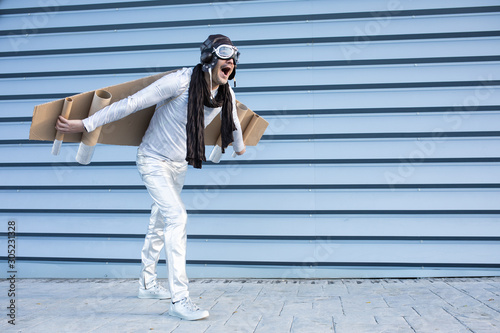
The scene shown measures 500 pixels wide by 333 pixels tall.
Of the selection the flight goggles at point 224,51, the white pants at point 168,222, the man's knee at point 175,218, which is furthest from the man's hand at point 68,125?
the flight goggles at point 224,51

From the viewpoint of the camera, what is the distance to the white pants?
13.9 feet

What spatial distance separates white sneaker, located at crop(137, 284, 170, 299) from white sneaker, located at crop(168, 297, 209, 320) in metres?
0.82

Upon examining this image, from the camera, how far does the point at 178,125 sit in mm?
4508

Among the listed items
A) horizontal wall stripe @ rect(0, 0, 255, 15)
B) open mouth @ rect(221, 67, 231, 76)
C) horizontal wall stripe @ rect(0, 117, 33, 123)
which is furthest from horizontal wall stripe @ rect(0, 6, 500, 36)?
open mouth @ rect(221, 67, 231, 76)

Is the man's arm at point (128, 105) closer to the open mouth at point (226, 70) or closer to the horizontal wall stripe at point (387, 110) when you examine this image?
the open mouth at point (226, 70)

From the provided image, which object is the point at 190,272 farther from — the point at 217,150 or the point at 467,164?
the point at 467,164

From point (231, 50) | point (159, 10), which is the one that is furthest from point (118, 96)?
point (159, 10)

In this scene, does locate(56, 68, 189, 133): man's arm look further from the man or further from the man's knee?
the man's knee

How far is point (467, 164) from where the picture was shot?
6.01m

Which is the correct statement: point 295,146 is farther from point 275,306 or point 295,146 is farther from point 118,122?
point 118,122

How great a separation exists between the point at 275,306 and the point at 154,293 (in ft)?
3.99

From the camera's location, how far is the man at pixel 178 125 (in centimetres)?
414

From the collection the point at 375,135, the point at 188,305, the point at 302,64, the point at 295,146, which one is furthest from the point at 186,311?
the point at 302,64

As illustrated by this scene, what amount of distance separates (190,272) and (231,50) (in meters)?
3.06
